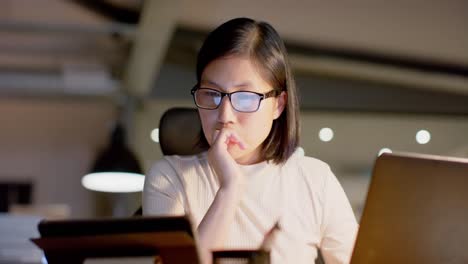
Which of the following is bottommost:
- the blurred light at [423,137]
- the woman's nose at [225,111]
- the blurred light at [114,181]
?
the blurred light at [114,181]

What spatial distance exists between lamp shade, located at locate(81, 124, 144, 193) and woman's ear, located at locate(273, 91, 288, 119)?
2961mm

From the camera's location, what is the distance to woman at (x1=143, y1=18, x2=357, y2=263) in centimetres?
142

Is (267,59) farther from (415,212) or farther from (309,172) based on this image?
(415,212)

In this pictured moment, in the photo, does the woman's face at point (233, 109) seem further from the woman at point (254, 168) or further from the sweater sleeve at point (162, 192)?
the sweater sleeve at point (162, 192)

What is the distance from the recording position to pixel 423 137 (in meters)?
5.19

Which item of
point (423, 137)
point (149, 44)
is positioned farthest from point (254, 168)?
point (423, 137)

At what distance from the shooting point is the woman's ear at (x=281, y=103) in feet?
4.98

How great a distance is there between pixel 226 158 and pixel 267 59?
0.22 metres

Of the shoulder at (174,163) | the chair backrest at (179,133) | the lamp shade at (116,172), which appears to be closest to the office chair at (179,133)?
the chair backrest at (179,133)

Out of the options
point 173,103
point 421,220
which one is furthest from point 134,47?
point 421,220

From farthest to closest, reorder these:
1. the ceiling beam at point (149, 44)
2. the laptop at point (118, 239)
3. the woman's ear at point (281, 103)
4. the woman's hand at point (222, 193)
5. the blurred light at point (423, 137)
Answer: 1. the blurred light at point (423, 137)
2. the ceiling beam at point (149, 44)
3. the woman's ear at point (281, 103)
4. the woman's hand at point (222, 193)
5. the laptop at point (118, 239)

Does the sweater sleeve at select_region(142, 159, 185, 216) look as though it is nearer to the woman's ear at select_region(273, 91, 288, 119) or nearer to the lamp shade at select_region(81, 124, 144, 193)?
the woman's ear at select_region(273, 91, 288, 119)

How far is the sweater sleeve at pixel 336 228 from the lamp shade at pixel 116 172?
2982mm

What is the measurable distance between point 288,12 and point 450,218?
3.11 m
